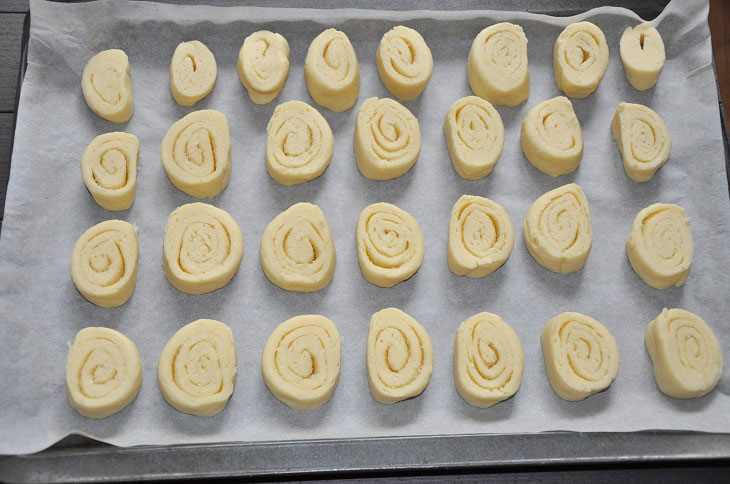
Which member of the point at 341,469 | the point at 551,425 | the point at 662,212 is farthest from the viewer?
the point at 662,212

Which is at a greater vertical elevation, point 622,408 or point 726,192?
point 726,192

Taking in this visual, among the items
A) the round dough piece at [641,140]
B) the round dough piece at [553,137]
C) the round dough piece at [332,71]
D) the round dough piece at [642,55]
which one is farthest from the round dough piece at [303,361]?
the round dough piece at [642,55]

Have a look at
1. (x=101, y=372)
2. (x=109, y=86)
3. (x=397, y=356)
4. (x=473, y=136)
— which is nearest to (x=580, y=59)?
(x=473, y=136)

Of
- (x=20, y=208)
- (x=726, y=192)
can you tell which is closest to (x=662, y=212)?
(x=726, y=192)

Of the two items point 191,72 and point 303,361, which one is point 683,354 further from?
point 191,72

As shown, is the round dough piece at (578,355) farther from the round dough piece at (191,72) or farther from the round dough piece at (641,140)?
the round dough piece at (191,72)

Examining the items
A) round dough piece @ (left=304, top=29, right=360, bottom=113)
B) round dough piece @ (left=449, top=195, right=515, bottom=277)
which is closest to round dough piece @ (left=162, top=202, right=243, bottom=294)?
round dough piece @ (left=304, top=29, right=360, bottom=113)

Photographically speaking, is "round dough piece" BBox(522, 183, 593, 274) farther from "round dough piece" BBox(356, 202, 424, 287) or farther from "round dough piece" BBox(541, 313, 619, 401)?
"round dough piece" BBox(356, 202, 424, 287)

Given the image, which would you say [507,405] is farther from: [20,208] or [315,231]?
[20,208]
